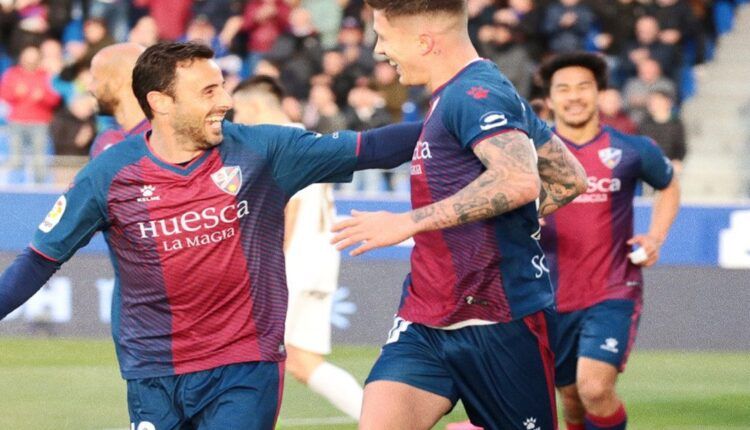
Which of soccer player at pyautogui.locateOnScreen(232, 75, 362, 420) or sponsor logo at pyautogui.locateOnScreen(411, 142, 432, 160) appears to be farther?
soccer player at pyautogui.locateOnScreen(232, 75, 362, 420)

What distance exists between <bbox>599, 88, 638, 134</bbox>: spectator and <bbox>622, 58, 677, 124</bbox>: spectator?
17 cm

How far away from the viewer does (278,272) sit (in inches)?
227

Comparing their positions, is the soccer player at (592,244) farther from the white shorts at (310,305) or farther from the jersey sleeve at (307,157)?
the jersey sleeve at (307,157)

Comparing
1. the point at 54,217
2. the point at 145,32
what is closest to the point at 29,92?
the point at 145,32

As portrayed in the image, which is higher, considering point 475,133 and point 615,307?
point 475,133

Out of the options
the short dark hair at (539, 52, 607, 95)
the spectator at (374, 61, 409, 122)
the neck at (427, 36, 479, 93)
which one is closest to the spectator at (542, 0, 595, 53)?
the spectator at (374, 61, 409, 122)

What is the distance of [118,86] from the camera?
25.2 ft

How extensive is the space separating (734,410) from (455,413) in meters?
2.14

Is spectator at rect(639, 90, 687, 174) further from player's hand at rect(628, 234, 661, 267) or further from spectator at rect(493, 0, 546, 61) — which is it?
player's hand at rect(628, 234, 661, 267)

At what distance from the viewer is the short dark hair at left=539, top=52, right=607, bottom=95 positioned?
8.34 metres

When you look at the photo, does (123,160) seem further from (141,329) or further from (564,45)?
(564,45)

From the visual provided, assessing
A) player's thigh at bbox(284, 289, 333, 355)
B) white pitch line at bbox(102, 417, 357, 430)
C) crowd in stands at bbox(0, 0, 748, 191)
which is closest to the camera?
player's thigh at bbox(284, 289, 333, 355)

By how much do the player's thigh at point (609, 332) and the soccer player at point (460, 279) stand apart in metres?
2.23


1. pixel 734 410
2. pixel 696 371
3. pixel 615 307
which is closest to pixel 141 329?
pixel 615 307
